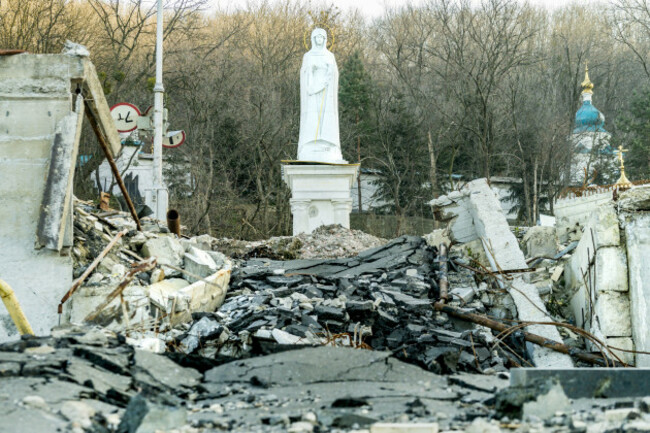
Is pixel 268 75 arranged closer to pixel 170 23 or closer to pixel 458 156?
pixel 170 23

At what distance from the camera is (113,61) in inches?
970

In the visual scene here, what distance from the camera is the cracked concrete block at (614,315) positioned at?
690 centimetres

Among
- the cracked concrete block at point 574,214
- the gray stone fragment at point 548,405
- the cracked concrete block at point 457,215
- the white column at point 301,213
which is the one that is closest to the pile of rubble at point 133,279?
the gray stone fragment at point 548,405

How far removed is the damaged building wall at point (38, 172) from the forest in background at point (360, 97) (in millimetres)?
16726

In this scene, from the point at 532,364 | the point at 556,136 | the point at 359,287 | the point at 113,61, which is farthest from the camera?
the point at 556,136

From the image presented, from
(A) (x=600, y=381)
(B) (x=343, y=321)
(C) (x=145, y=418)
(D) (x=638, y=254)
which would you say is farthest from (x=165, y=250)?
(A) (x=600, y=381)

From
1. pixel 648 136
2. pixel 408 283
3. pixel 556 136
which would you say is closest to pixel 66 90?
pixel 408 283

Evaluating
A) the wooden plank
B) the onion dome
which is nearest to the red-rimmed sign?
the wooden plank

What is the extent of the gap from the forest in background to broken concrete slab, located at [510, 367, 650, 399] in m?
20.3

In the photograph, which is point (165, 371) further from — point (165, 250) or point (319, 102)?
point (319, 102)

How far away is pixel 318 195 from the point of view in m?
18.0

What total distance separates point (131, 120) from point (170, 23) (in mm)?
12670

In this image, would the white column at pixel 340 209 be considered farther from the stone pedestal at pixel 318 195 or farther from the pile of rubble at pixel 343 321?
the pile of rubble at pixel 343 321

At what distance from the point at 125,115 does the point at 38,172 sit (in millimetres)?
9116
